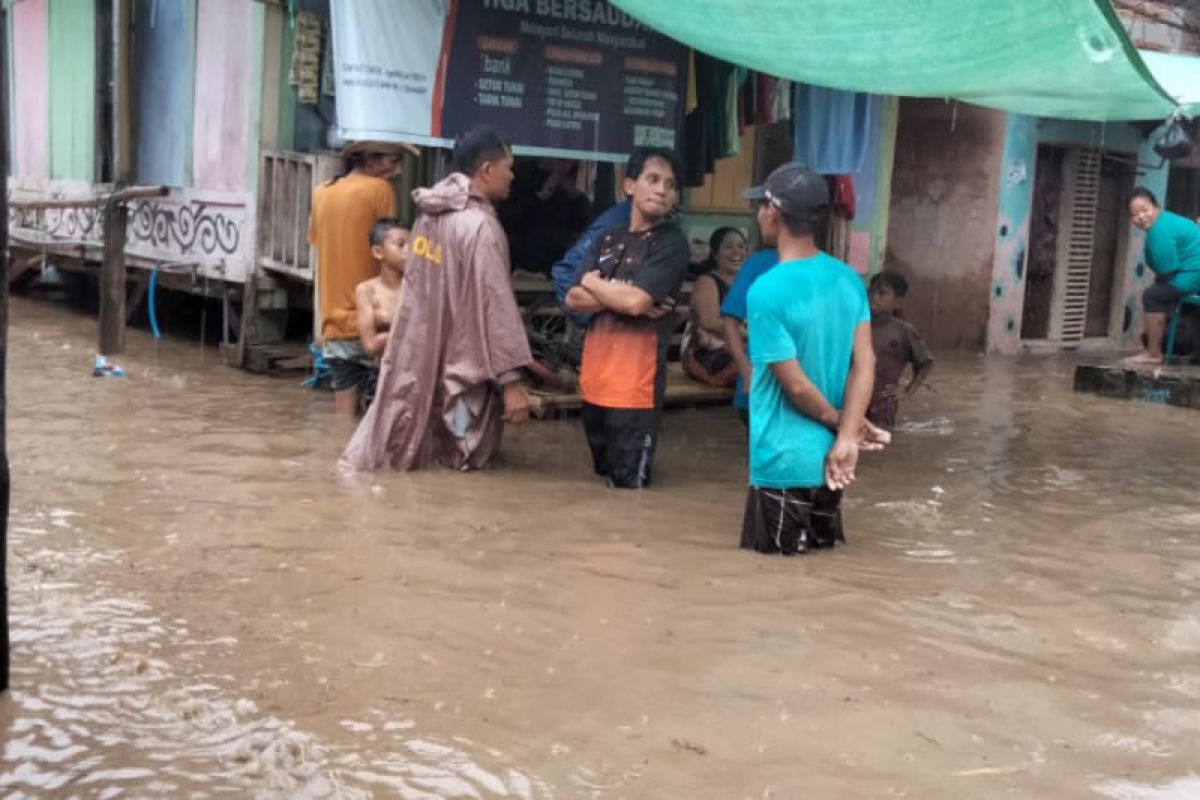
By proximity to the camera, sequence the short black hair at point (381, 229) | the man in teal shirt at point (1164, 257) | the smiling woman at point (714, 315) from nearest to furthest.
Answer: the short black hair at point (381, 229) < the smiling woman at point (714, 315) < the man in teal shirt at point (1164, 257)

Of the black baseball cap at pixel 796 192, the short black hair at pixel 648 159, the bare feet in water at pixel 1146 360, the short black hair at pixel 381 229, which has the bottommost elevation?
the bare feet in water at pixel 1146 360

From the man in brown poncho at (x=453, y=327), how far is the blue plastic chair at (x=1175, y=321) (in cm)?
680

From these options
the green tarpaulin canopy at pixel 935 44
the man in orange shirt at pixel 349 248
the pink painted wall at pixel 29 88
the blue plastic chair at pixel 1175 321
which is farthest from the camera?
the pink painted wall at pixel 29 88

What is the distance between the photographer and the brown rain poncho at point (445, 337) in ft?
19.8

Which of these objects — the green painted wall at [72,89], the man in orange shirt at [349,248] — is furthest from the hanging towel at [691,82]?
the green painted wall at [72,89]

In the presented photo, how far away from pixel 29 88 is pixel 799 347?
390 inches

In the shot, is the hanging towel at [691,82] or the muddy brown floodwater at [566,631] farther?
the hanging towel at [691,82]

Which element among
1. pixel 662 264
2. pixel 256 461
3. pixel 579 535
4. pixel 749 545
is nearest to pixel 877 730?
pixel 749 545

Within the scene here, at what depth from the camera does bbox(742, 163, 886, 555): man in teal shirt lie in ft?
15.5

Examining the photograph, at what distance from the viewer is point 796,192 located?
479 centimetres

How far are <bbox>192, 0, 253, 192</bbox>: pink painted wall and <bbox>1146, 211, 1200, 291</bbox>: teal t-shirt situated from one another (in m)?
6.98

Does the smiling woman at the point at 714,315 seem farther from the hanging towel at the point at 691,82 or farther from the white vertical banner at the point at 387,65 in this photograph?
the white vertical banner at the point at 387,65

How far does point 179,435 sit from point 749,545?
3252 mm

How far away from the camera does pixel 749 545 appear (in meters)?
5.09
